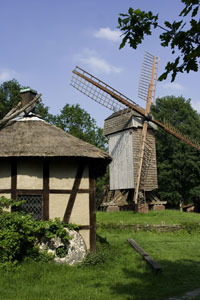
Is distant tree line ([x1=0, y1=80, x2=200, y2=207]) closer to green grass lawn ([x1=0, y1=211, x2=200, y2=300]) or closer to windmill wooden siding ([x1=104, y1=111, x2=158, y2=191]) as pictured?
windmill wooden siding ([x1=104, y1=111, x2=158, y2=191])

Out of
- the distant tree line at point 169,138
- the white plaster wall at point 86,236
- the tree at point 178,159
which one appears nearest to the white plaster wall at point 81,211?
the white plaster wall at point 86,236

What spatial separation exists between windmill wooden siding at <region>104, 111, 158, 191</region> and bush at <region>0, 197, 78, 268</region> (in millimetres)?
15911

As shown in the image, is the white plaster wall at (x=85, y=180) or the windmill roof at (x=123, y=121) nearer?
the white plaster wall at (x=85, y=180)

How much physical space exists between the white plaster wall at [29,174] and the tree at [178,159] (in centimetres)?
2664

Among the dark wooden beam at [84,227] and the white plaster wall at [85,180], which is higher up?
the white plaster wall at [85,180]

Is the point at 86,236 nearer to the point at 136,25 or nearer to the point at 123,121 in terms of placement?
the point at 136,25

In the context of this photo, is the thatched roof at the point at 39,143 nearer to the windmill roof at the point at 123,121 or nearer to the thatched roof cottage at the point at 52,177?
the thatched roof cottage at the point at 52,177

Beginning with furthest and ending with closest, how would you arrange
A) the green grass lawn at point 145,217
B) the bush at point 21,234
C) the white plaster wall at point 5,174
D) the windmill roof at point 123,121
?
the windmill roof at point 123,121 < the green grass lawn at point 145,217 < the white plaster wall at point 5,174 < the bush at point 21,234

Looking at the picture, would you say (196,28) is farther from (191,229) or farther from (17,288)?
(191,229)

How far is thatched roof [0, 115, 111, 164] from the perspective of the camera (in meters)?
10.3

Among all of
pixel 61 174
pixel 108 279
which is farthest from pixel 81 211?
pixel 108 279

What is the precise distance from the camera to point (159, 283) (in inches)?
329

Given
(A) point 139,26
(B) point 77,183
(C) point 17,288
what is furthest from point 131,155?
(A) point 139,26

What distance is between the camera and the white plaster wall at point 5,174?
1060cm
